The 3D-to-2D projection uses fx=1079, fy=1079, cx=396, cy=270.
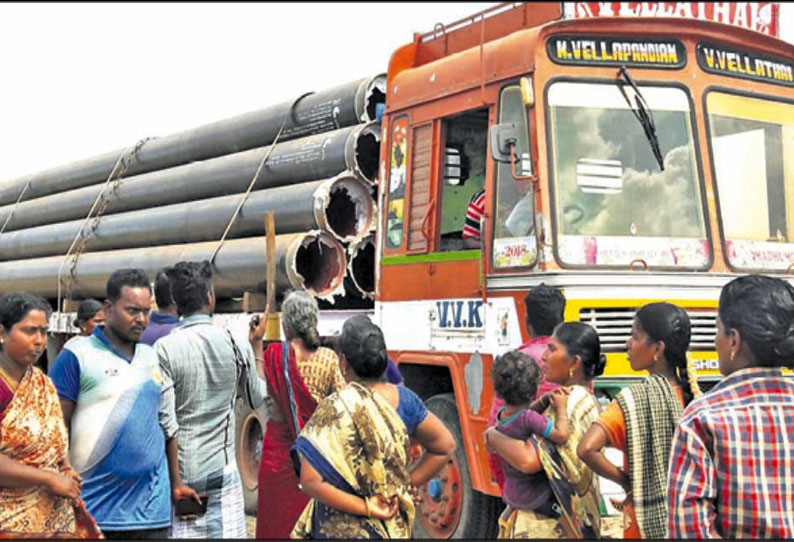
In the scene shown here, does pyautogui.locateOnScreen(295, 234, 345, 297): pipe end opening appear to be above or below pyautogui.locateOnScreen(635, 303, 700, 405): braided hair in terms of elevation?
above

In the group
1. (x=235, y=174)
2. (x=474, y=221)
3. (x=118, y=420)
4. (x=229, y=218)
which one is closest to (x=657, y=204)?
(x=474, y=221)

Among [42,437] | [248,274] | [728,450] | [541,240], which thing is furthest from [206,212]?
[728,450]

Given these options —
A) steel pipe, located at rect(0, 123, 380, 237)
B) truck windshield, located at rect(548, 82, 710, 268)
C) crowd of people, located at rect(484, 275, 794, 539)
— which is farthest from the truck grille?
steel pipe, located at rect(0, 123, 380, 237)

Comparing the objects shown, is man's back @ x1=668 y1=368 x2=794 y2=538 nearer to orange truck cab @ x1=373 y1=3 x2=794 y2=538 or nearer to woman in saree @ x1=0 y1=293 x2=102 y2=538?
woman in saree @ x1=0 y1=293 x2=102 y2=538

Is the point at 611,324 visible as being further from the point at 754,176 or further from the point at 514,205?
the point at 754,176

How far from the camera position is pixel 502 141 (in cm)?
609

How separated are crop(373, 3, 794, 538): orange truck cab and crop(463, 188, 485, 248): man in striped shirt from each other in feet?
0.50

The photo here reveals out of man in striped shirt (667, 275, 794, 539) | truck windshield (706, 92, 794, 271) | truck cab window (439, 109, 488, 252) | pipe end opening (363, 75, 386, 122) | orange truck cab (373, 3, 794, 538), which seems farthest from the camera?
pipe end opening (363, 75, 386, 122)

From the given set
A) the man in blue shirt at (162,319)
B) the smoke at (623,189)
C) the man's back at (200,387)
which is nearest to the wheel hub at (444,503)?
the smoke at (623,189)

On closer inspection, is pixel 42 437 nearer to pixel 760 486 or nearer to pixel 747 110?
pixel 760 486

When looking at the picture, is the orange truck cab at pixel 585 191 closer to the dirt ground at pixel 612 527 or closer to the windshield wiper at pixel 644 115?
the windshield wiper at pixel 644 115

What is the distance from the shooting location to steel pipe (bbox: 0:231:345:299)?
7949mm

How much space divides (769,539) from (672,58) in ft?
13.9

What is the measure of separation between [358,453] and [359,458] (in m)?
0.02
